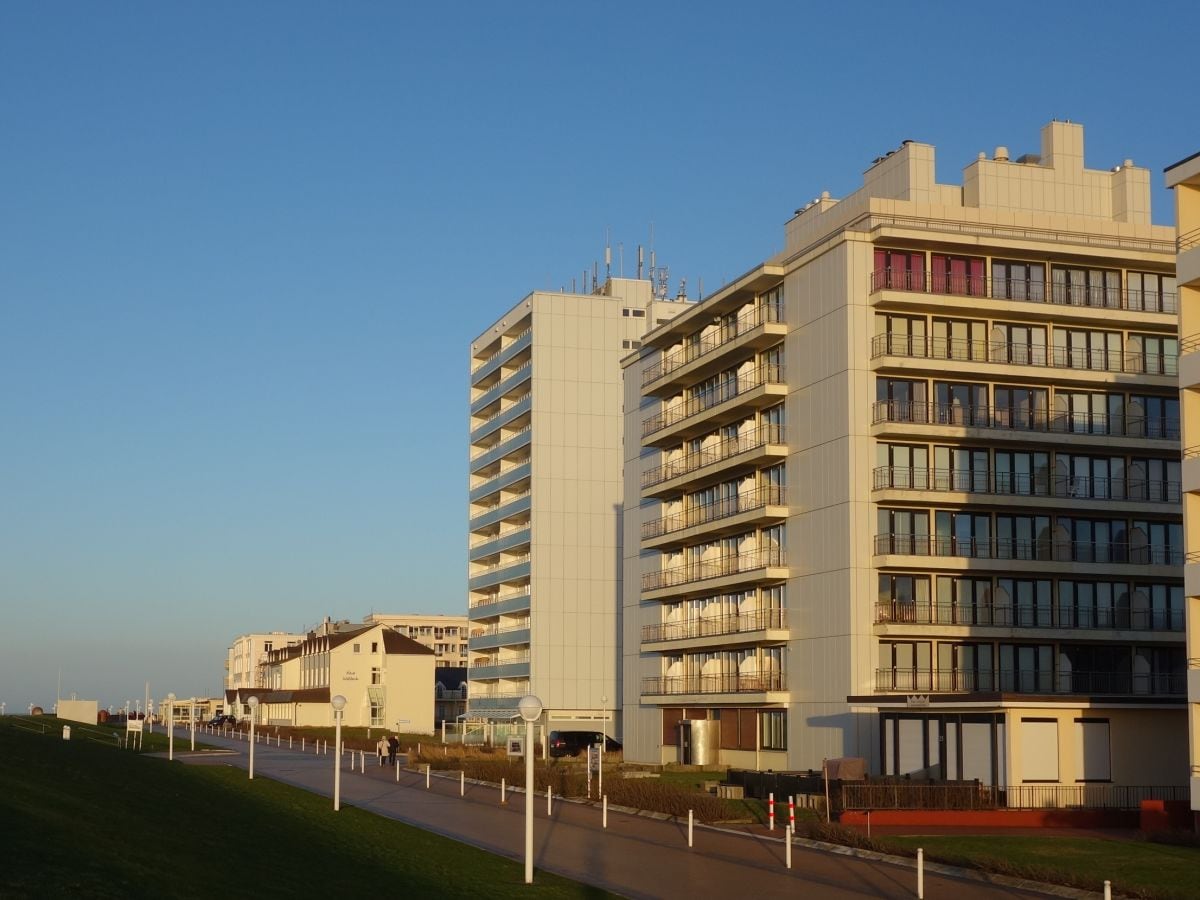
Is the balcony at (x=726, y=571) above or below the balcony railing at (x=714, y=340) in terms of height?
below

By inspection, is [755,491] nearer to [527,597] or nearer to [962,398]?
[962,398]

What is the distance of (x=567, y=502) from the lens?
101938 mm

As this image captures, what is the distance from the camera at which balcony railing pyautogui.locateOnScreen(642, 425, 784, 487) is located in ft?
202

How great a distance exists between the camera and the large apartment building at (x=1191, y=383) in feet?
120

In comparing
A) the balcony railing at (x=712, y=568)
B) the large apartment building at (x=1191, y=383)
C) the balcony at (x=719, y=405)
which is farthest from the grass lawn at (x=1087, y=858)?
the balcony at (x=719, y=405)

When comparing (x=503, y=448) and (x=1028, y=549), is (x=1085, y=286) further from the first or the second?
(x=503, y=448)

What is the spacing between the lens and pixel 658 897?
23625 millimetres

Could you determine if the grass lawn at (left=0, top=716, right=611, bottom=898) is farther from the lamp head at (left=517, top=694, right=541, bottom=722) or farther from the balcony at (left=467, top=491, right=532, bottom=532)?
the balcony at (left=467, top=491, right=532, bottom=532)

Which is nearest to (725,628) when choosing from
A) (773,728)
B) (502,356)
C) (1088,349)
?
(773,728)

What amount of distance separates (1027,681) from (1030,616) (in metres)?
2.40

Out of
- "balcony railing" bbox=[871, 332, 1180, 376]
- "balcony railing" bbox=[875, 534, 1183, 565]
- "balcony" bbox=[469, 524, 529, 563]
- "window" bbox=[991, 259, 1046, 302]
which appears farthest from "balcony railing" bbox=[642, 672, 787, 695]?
"balcony" bbox=[469, 524, 529, 563]

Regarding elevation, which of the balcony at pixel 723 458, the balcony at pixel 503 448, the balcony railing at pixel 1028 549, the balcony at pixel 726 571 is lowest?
the balcony at pixel 726 571

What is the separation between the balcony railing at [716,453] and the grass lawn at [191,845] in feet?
95.2

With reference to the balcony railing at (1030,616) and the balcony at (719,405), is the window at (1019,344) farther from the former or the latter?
the balcony railing at (1030,616)
